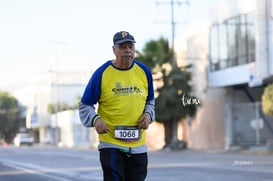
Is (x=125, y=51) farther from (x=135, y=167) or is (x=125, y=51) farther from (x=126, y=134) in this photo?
(x=135, y=167)

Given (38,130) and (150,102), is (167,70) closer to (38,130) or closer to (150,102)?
(150,102)

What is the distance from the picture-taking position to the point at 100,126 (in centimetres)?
510

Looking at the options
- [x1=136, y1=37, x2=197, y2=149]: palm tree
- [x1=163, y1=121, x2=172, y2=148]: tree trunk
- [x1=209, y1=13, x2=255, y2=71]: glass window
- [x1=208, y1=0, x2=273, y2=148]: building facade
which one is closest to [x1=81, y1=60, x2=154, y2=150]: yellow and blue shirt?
[x1=208, y1=0, x2=273, y2=148]: building facade

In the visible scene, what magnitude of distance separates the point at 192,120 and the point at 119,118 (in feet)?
126

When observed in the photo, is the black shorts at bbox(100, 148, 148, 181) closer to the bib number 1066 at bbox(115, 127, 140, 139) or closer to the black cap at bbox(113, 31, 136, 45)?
the bib number 1066 at bbox(115, 127, 140, 139)

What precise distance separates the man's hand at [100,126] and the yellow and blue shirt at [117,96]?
90 mm

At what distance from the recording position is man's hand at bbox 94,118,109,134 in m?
5.10

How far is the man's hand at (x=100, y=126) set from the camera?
5102mm

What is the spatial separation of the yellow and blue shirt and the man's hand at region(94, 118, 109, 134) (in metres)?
0.09

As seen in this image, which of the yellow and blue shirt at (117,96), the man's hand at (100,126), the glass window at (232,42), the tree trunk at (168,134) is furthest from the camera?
the tree trunk at (168,134)

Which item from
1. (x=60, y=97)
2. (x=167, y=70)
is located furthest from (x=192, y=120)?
(x=60, y=97)

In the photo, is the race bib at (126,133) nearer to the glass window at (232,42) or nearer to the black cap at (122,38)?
the black cap at (122,38)

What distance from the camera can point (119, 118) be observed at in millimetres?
5207

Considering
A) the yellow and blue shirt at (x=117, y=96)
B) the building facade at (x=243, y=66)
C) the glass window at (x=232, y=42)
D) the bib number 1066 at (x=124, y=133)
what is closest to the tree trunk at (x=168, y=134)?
the building facade at (x=243, y=66)
